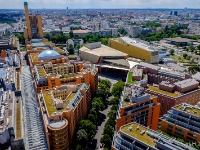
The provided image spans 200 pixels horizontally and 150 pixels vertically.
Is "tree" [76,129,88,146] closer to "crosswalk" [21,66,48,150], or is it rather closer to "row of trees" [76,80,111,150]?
"row of trees" [76,80,111,150]

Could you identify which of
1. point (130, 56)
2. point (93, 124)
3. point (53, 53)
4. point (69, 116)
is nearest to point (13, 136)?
point (69, 116)

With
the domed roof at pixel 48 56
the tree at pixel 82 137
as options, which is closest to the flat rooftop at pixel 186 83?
the tree at pixel 82 137

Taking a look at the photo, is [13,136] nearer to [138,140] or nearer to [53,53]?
[138,140]

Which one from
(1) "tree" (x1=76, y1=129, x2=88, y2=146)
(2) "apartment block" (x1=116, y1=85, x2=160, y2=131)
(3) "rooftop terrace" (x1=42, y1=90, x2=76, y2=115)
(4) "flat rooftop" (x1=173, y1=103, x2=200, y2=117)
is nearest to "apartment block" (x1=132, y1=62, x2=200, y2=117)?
(2) "apartment block" (x1=116, y1=85, x2=160, y2=131)

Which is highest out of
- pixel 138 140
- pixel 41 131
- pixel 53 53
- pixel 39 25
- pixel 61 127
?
pixel 39 25

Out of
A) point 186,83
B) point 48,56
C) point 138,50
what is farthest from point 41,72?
point 138,50
